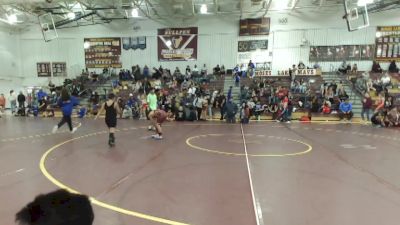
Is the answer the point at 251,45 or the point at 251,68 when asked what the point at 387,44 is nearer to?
the point at 251,45

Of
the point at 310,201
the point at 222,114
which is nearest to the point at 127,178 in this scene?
the point at 310,201

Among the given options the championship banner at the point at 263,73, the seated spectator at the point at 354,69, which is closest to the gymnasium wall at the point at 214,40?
the championship banner at the point at 263,73

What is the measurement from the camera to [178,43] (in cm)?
2584

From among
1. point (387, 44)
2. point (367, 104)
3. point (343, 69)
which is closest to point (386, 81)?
point (343, 69)

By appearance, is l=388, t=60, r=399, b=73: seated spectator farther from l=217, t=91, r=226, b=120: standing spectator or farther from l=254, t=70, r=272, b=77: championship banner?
l=217, t=91, r=226, b=120: standing spectator

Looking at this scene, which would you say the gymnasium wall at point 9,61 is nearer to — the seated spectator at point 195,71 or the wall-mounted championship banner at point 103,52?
the wall-mounted championship banner at point 103,52

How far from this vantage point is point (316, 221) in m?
4.05

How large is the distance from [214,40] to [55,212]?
83.5 ft

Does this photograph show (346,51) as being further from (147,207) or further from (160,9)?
(147,207)

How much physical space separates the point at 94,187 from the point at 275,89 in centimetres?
1717

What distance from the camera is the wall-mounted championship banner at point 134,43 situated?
2638 centimetres

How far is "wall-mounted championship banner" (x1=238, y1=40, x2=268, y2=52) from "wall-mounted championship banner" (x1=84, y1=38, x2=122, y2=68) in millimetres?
10399

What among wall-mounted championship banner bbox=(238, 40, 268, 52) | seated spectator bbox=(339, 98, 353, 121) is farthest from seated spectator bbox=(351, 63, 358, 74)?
wall-mounted championship banner bbox=(238, 40, 268, 52)

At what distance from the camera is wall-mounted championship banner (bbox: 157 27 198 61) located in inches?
1013
